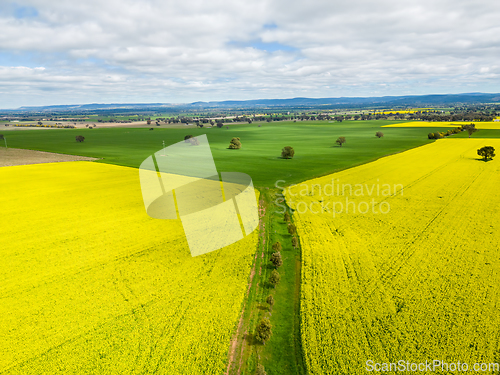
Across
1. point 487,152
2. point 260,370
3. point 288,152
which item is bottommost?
point 260,370

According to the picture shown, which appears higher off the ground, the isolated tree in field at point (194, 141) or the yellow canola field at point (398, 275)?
the isolated tree in field at point (194, 141)

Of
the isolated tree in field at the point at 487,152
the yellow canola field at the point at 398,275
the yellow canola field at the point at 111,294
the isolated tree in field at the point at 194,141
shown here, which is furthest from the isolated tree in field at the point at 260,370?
the isolated tree in field at the point at 194,141

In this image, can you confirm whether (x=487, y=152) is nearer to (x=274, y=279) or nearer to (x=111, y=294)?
(x=274, y=279)

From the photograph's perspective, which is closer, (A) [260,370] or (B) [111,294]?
(A) [260,370]

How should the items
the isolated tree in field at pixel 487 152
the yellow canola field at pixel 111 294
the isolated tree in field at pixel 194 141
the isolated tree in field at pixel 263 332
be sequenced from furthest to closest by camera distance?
the isolated tree in field at pixel 194 141, the isolated tree in field at pixel 487 152, the isolated tree in field at pixel 263 332, the yellow canola field at pixel 111 294

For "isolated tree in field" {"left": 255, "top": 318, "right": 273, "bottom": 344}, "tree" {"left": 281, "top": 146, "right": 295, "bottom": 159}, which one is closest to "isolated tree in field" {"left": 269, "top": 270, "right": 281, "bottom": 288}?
"isolated tree in field" {"left": 255, "top": 318, "right": 273, "bottom": 344}

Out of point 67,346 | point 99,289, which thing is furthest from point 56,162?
point 67,346

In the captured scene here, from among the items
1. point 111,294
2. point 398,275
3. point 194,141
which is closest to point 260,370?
point 111,294

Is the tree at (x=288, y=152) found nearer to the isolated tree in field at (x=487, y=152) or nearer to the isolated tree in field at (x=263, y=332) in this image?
the isolated tree in field at (x=487, y=152)

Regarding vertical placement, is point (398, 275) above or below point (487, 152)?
below
